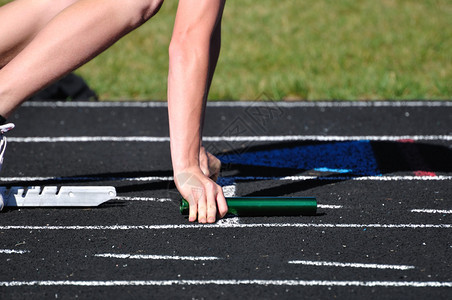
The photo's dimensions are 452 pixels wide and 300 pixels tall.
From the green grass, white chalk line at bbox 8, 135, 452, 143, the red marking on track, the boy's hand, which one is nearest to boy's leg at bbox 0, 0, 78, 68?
the boy's hand

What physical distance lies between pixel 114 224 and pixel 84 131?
2.03m

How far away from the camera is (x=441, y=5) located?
9.98m

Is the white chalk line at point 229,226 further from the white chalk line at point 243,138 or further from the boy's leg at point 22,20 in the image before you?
the white chalk line at point 243,138

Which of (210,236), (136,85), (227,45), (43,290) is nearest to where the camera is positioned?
(43,290)

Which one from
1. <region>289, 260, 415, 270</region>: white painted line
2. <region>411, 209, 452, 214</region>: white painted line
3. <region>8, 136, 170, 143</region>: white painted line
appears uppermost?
<region>8, 136, 170, 143</region>: white painted line

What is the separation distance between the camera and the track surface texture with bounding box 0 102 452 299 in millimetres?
2805

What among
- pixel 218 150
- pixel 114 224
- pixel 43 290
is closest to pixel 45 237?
pixel 114 224

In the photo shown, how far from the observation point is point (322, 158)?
15.2ft

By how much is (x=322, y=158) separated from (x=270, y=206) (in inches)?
49.1

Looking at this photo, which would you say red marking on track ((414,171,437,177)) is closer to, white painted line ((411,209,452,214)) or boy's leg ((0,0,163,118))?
white painted line ((411,209,452,214))

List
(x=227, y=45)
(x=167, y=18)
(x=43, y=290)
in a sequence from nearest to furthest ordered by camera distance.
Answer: (x=43, y=290)
(x=227, y=45)
(x=167, y=18)

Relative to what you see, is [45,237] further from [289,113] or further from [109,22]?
[289,113]

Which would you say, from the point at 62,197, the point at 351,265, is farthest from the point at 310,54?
the point at 351,265

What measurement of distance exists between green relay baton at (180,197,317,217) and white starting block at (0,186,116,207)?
0.48 meters
